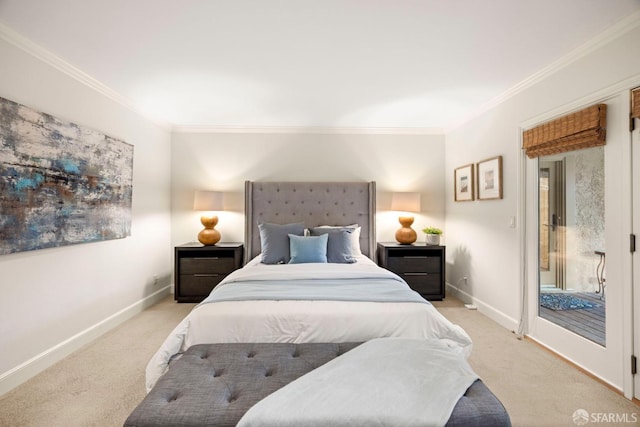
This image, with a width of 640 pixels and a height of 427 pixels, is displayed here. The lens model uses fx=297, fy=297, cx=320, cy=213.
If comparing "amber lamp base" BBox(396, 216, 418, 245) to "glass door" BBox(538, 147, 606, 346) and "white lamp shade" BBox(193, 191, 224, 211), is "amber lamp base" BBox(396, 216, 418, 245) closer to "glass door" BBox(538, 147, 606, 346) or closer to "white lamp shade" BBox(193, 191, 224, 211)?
"glass door" BBox(538, 147, 606, 346)

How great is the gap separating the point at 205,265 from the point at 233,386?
2.75m

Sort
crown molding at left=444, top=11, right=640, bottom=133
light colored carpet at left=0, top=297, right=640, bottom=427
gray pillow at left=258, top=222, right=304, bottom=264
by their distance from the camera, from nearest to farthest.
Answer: light colored carpet at left=0, top=297, right=640, bottom=427 → crown molding at left=444, top=11, right=640, bottom=133 → gray pillow at left=258, top=222, right=304, bottom=264

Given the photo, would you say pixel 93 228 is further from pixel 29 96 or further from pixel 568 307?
A: pixel 568 307

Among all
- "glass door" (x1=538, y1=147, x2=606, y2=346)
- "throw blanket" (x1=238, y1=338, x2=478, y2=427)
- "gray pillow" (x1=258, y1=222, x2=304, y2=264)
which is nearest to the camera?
"throw blanket" (x1=238, y1=338, x2=478, y2=427)

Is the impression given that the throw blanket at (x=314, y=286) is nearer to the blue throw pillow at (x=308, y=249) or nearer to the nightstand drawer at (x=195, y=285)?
the blue throw pillow at (x=308, y=249)

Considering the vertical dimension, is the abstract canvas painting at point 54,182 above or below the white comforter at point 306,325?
above

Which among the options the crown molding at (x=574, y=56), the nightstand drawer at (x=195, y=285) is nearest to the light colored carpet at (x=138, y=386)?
the nightstand drawer at (x=195, y=285)

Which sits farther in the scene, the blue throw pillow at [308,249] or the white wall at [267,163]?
the white wall at [267,163]

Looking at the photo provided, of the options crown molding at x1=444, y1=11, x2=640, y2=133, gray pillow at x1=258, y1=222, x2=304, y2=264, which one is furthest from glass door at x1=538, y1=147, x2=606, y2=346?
gray pillow at x1=258, y1=222, x2=304, y2=264

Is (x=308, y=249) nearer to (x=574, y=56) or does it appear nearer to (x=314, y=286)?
(x=314, y=286)

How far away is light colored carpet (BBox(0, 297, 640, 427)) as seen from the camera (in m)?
1.80

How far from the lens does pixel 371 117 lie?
3910 millimetres

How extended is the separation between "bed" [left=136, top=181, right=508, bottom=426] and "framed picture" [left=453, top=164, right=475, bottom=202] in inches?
67.6

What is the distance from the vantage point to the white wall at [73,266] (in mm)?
2109
